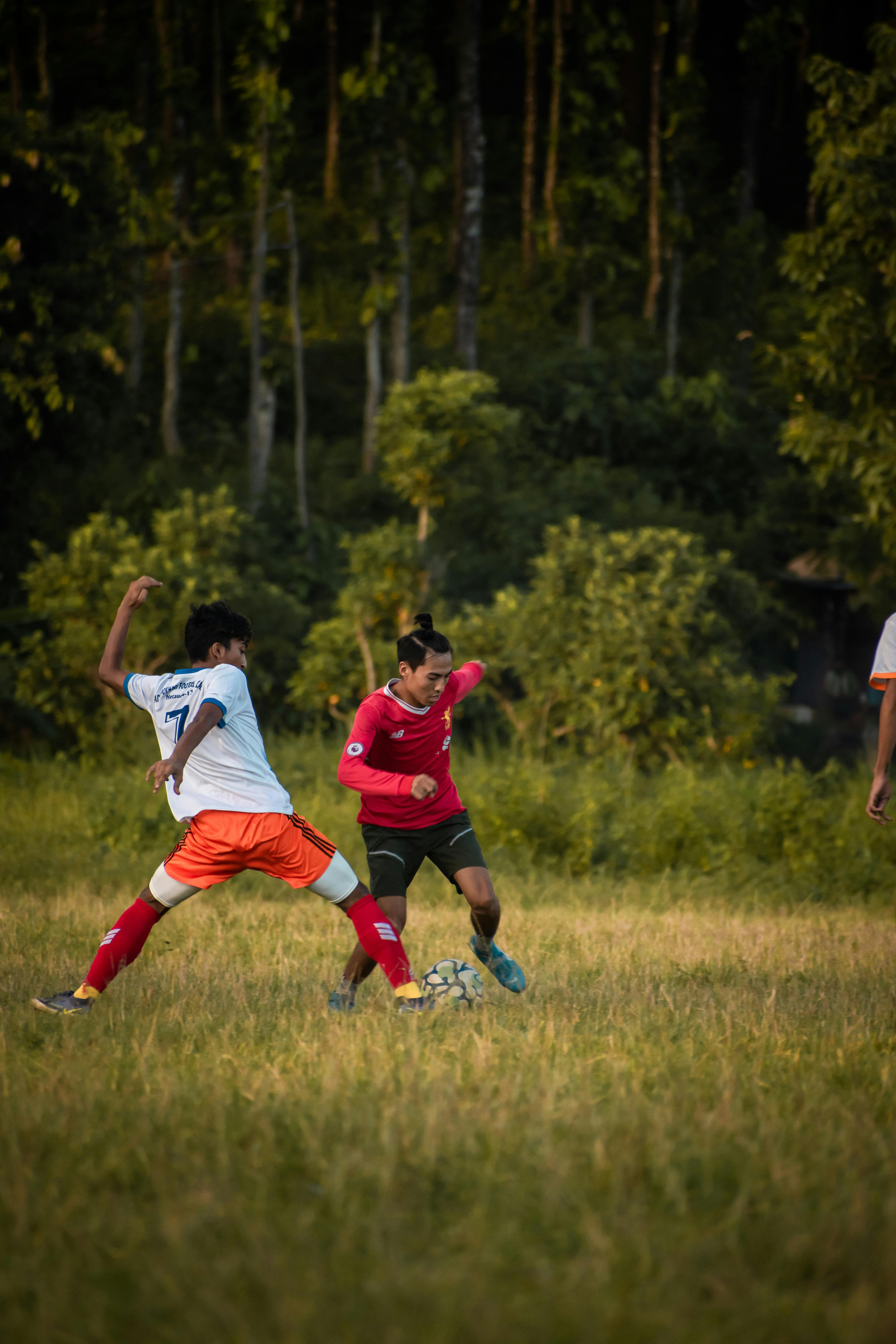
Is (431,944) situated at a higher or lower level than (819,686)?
higher

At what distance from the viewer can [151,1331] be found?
2.92 metres

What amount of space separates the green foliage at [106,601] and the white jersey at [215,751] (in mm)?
10474

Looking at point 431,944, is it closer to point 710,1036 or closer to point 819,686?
point 710,1036

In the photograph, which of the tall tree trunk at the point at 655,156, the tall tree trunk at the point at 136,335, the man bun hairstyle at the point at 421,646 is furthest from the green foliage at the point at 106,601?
the tall tree trunk at the point at 655,156

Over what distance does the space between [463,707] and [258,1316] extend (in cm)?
1580

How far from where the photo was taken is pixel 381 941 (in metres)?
5.91

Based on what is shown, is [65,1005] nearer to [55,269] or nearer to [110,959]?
[110,959]

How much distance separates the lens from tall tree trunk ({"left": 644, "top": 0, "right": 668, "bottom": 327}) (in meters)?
30.7

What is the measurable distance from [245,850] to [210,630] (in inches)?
42.1

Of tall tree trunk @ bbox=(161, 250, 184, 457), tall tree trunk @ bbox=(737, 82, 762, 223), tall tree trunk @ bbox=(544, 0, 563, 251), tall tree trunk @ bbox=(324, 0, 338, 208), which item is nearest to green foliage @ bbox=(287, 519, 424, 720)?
tall tree trunk @ bbox=(161, 250, 184, 457)

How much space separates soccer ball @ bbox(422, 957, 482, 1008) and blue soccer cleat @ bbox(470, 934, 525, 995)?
18 centimetres

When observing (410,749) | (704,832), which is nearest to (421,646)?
(410,749)

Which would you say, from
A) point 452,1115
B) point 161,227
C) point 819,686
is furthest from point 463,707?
point 452,1115

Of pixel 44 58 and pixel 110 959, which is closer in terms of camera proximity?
pixel 110 959
